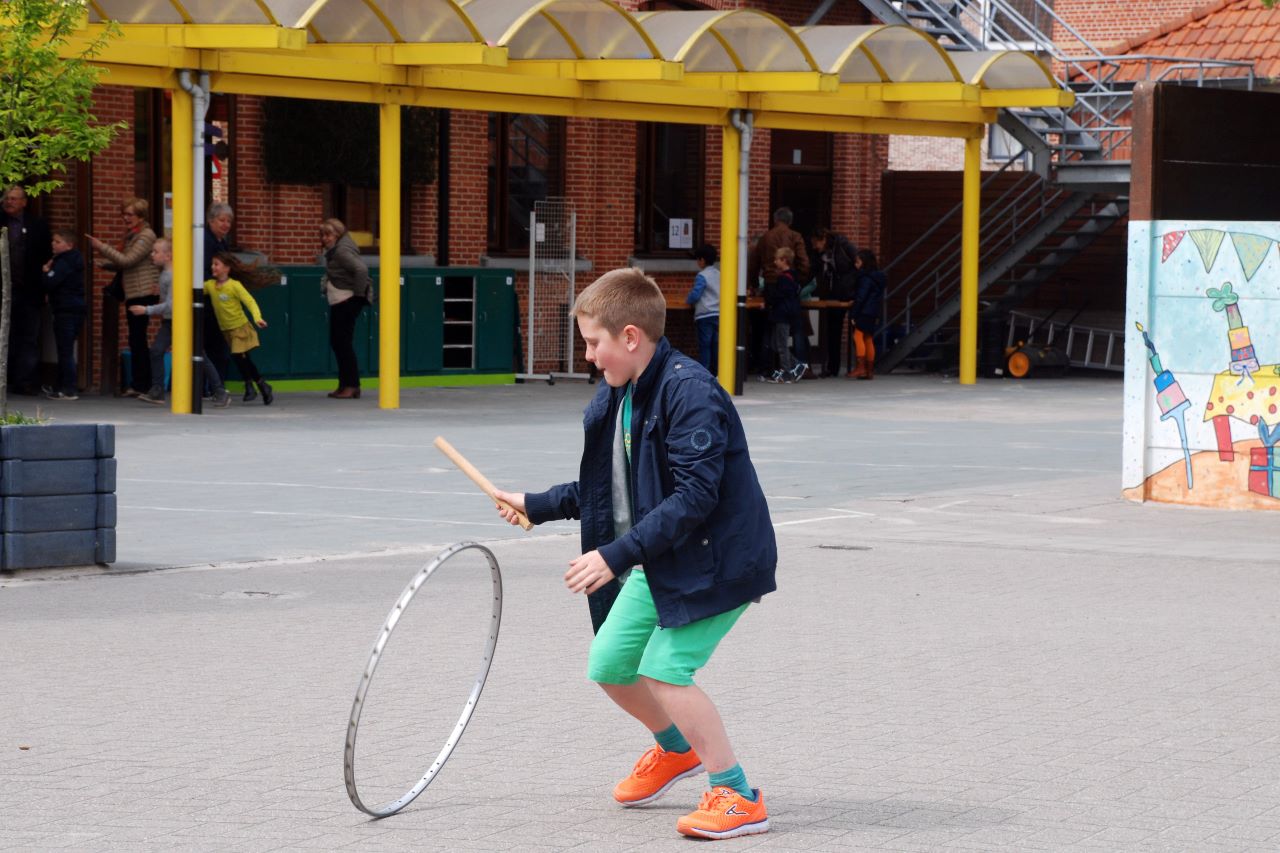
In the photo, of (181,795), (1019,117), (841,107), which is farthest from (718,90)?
(181,795)

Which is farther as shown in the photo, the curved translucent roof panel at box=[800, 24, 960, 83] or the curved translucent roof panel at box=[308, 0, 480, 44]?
the curved translucent roof panel at box=[800, 24, 960, 83]

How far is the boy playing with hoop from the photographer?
18.3ft

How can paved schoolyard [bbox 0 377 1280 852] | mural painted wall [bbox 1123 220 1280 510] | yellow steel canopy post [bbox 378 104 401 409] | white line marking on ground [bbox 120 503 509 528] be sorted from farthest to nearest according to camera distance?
yellow steel canopy post [bbox 378 104 401 409]
mural painted wall [bbox 1123 220 1280 510]
white line marking on ground [bbox 120 503 509 528]
paved schoolyard [bbox 0 377 1280 852]

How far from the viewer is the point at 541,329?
2733 centimetres

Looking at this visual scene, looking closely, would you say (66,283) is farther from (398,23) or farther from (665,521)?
(665,521)

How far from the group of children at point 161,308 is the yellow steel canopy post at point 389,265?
1.25 meters

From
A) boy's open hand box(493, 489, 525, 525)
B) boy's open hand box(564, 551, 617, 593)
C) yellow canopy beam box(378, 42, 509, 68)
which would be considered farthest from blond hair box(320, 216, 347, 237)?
boy's open hand box(564, 551, 617, 593)

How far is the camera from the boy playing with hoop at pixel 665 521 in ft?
18.3

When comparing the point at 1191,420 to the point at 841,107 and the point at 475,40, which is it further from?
the point at 841,107

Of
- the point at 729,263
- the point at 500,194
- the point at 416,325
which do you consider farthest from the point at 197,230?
the point at 500,194

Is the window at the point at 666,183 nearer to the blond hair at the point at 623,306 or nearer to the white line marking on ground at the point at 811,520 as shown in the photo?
the white line marking on ground at the point at 811,520

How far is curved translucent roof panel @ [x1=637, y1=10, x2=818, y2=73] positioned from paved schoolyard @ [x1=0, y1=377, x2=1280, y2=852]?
8663 mm

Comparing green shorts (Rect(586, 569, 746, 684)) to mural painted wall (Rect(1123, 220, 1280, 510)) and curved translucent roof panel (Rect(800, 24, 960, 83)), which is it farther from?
curved translucent roof panel (Rect(800, 24, 960, 83))

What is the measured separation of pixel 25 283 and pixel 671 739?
1629cm
